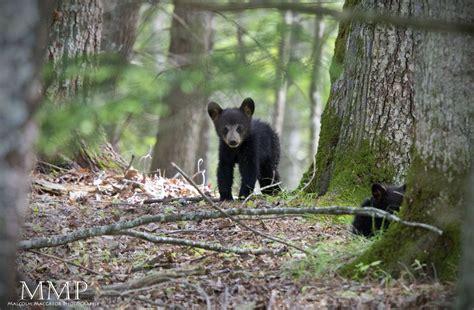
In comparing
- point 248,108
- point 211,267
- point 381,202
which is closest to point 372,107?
point 381,202

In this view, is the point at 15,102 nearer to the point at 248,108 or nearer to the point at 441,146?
the point at 441,146

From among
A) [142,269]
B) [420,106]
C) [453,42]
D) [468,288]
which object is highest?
[453,42]

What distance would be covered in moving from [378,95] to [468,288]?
165 inches

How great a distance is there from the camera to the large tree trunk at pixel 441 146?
4684 mm

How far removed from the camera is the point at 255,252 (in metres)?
5.64

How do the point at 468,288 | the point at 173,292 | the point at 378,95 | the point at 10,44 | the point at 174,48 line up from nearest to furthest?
the point at 10,44, the point at 468,288, the point at 173,292, the point at 378,95, the point at 174,48

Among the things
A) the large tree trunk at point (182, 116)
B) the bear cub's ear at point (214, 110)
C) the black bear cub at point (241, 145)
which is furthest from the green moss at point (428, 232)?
the large tree trunk at point (182, 116)

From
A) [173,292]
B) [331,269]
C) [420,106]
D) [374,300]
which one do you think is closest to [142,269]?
[173,292]

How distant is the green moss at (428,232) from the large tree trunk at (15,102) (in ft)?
8.82

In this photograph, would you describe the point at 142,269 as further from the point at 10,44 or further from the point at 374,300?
the point at 10,44

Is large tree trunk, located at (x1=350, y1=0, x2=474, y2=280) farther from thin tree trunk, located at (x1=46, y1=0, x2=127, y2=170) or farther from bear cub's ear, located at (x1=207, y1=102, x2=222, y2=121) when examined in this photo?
bear cub's ear, located at (x1=207, y1=102, x2=222, y2=121)

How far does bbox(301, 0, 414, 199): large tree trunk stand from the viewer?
303 inches

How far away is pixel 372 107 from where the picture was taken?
7887 mm

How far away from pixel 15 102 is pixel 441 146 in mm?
2827
